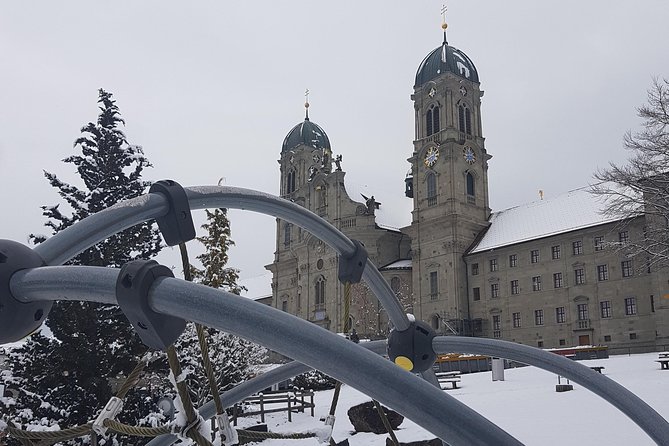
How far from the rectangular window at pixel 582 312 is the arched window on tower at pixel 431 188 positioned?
61.4 feet

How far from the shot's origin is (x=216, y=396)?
8.18 ft

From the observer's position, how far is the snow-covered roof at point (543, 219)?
59.2m

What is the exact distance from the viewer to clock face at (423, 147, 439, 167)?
6938cm

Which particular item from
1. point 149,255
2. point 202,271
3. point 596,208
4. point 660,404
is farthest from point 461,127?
point 149,255

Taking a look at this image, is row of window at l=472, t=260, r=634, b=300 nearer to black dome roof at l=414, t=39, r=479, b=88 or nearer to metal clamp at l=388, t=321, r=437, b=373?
black dome roof at l=414, t=39, r=479, b=88

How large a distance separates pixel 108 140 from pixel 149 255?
294cm

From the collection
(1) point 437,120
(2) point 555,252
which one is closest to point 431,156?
(1) point 437,120

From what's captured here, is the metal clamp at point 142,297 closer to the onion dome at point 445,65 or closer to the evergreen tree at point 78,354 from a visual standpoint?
the evergreen tree at point 78,354

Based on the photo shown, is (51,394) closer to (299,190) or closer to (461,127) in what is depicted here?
(461,127)

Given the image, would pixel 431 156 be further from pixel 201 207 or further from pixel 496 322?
pixel 201 207

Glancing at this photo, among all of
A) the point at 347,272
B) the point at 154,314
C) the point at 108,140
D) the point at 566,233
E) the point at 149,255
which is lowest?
the point at 154,314

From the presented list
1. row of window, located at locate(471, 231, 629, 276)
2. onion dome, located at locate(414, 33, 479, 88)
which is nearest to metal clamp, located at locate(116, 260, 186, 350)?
row of window, located at locate(471, 231, 629, 276)

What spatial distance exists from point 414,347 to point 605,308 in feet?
187

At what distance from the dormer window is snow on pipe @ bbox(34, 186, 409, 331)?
68.5 m
